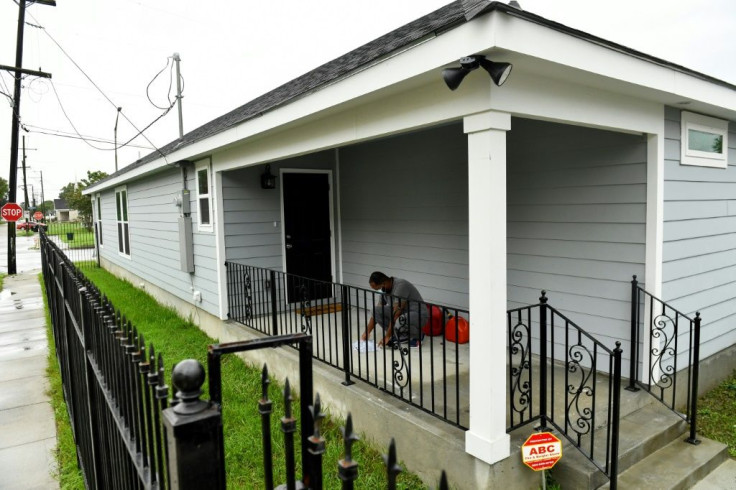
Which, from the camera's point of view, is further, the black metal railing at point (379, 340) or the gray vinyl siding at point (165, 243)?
the gray vinyl siding at point (165, 243)

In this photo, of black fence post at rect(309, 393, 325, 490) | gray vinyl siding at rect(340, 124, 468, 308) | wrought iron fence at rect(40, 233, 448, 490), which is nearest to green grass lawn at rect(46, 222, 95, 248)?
gray vinyl siding at rect(340, 124, 468, 308)

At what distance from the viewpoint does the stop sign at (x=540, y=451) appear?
8.71ft

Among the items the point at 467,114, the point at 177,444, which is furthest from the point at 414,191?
the point at 177,444

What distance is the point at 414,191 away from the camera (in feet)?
19.7

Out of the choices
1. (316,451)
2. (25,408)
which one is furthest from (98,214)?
(316,451)

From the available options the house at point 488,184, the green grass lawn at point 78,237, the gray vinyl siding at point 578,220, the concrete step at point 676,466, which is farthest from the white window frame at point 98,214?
the concrete step at point 676,466

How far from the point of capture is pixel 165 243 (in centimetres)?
875

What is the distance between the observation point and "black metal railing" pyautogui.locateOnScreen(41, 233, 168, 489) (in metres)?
1.32

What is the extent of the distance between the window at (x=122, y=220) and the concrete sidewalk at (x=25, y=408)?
12.2 feet

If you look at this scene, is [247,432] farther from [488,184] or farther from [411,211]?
[411,211]

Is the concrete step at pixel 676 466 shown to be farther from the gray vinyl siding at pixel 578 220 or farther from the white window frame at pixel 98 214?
the white window frame at pixel 98 214

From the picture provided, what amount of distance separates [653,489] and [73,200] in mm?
45371

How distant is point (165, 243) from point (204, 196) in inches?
98.5

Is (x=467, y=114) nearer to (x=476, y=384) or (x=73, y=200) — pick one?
(x=476, y=384)
